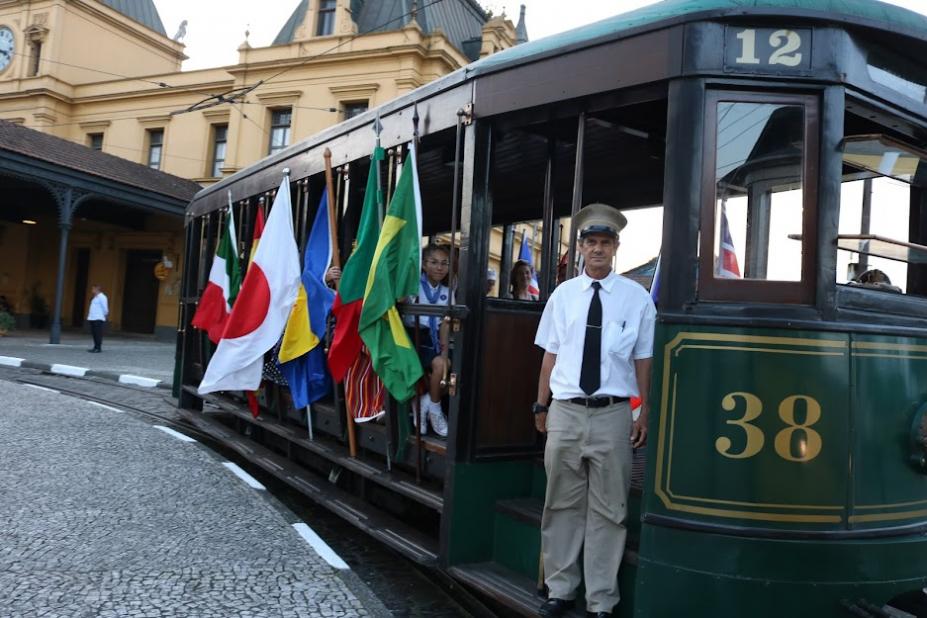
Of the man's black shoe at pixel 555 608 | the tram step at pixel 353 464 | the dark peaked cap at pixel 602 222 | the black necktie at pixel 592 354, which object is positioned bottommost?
the man's black shoe at pixel 555 608

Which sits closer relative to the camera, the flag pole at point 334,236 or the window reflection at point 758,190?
the window reflection at point 758,190

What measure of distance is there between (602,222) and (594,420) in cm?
83

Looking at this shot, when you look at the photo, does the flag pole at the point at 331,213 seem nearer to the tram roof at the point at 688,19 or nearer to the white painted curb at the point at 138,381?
the tram roof at the point at 688,19

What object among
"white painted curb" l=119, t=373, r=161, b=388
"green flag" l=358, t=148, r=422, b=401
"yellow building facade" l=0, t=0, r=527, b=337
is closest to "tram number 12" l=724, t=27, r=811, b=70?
"green flag" l=358, t=148, r=422, b=401

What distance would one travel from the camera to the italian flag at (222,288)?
6.69 metres

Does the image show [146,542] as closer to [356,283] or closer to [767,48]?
[356,283]

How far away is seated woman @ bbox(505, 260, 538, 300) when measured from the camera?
5.23m

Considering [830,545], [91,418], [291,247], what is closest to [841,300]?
[830,545]

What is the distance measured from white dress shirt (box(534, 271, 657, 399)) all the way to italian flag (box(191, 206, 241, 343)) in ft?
14.0

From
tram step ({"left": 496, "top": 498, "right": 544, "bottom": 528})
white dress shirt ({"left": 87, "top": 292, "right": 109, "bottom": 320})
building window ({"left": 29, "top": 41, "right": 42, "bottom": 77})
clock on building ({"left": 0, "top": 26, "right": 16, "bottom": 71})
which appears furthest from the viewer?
clock on building ({"left": 0, "top": 26, "right": 16, "bottom": 71})

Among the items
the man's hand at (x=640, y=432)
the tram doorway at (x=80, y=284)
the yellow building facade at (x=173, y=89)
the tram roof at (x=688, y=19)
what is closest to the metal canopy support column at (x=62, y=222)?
the yellow building facade at (x=173, y=89)

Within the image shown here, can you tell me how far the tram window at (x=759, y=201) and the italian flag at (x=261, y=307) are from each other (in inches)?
133

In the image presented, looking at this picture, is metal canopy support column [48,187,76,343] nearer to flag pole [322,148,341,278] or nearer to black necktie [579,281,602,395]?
flag pole [322,148,341,278]

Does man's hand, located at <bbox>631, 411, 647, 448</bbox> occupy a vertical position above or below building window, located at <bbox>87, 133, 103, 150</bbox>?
below
